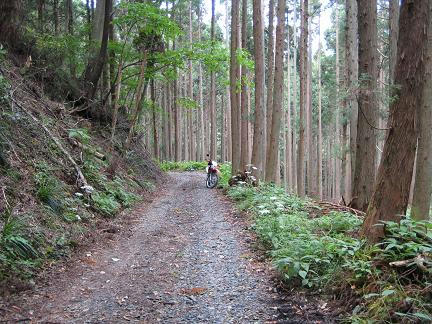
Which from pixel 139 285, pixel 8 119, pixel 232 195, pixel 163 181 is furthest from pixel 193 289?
pixel 163 181

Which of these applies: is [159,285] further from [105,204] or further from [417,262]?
[105,204]

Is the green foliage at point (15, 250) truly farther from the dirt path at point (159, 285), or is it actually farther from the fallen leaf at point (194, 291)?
the fallen leaf at point (194, 291)

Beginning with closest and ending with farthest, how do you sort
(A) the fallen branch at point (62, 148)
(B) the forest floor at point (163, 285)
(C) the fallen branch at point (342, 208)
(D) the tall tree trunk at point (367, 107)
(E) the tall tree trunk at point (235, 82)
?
1. (B) the forest floor at point (163, 285)
2. (D) the tall tree trunk at point (367, 107)
3. (C) the fallen branch at point (342, 208)
4. (A) the fallen branch at point (62, 148)
5. (E) the tall tree trunk at point (235, 82)

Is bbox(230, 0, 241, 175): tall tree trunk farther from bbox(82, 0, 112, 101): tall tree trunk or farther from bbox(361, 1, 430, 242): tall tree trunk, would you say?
bbox(361, 1, 430, 242): tall tree trunk

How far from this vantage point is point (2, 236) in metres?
5.23

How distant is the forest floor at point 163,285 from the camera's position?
4.39m

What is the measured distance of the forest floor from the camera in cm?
439

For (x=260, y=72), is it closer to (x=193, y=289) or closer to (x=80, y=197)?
(x=80, y=197)

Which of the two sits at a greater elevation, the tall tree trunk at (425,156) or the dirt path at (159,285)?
the tall tree trunk at (425,156)

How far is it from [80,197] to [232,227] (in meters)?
3.63

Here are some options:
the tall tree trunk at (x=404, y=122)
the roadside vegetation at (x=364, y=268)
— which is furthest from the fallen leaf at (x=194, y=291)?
the tall tree trunk at (x=404, y=122)

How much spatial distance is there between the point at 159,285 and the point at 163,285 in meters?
0.06

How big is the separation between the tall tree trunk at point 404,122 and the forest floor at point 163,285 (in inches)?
64.3

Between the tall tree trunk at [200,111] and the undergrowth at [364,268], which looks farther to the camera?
the tall tree trunk at [200,111]
